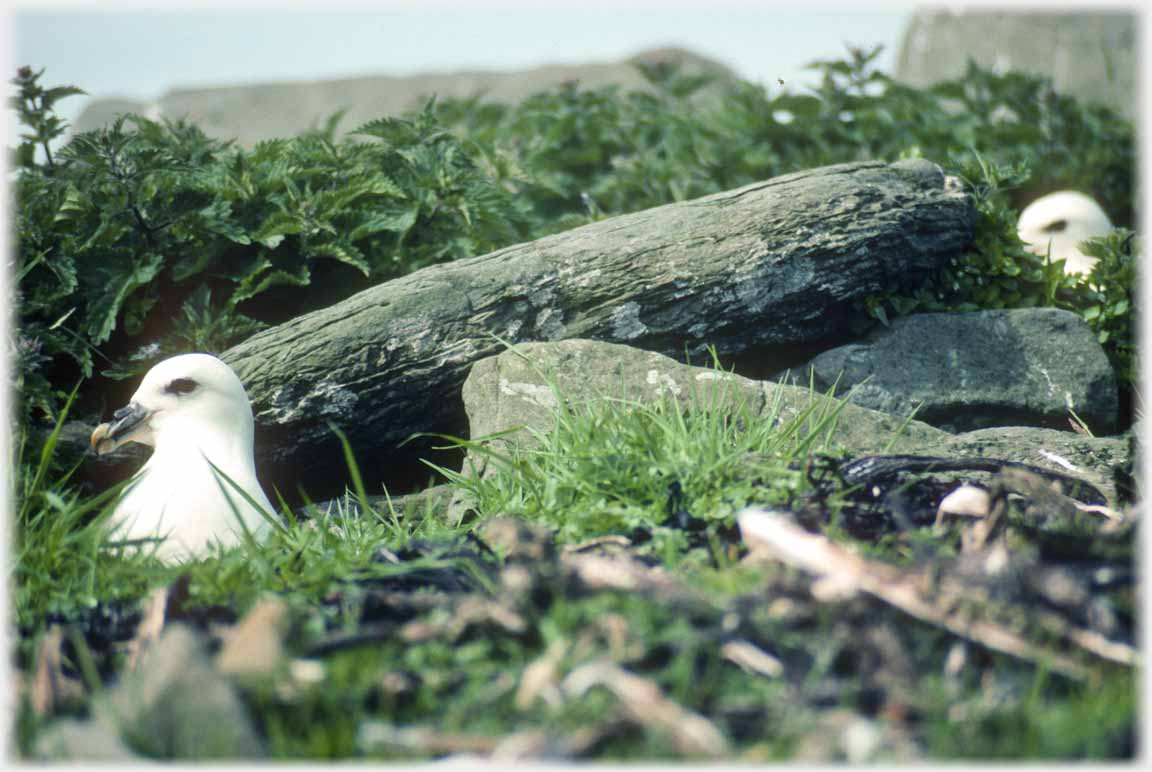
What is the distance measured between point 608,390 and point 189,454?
1535 mm

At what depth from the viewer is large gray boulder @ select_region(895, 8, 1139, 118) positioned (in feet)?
44.7

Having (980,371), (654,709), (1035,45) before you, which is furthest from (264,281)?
(1035,45)

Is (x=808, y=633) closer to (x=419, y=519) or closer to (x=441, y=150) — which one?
(x=419, y=519)

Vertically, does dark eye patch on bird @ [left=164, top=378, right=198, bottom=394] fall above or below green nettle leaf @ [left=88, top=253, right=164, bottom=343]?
below

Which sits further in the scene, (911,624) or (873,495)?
(873,495)

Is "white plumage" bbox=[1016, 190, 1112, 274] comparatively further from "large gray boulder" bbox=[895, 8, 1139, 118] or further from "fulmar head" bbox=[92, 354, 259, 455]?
"large gray boulder" bbox=[895, 8, 1139, 118]

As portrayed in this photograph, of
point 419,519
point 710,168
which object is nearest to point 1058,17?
point 710,168

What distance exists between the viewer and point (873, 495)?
2.85 m

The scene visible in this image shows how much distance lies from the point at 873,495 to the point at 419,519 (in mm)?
1885

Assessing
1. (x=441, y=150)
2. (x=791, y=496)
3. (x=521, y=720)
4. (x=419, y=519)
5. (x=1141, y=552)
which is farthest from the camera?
(x=441, y=150)

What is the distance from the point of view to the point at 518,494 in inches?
130

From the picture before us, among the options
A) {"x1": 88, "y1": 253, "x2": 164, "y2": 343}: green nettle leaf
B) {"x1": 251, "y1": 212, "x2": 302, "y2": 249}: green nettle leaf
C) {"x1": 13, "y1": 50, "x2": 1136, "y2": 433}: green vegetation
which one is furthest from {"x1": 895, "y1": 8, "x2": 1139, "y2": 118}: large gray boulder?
{"x1": 88, "y1": 253, "x2": 164, "y2": 343}: green nettle leaf

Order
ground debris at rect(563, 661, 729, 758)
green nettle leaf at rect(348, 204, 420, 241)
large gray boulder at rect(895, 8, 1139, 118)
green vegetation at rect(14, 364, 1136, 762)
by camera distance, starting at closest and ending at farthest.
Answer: ground debris at rect(563, 661, 729, 758), green vegetation at rect(14, 364, 1136, 762), green nettle leaf at rect(348, 204, 420, 241), large gray boulder at rect(895, 8, 1139, 118)

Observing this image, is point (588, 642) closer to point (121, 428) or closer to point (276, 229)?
point (121, 428)
